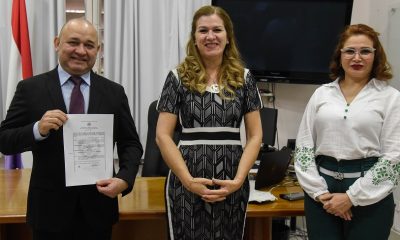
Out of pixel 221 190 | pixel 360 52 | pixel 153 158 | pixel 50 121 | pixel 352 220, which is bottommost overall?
pixel 153 158

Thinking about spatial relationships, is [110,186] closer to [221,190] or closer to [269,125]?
[221,190]

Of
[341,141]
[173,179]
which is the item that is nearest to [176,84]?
[173,179]

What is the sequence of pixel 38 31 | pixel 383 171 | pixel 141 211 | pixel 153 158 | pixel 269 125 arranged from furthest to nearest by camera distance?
pixel 38 31 < pixel 269 125 < pixel 153 158 < pixel 141 211 < pixel 383 171

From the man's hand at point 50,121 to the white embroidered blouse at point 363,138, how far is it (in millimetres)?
1039

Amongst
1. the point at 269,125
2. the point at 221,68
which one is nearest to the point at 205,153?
the point at 221,68

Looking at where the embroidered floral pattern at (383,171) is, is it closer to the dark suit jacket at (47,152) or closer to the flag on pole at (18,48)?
the dark suit jacket at (47,152)

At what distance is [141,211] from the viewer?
197 centimetres

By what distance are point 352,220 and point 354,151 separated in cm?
29

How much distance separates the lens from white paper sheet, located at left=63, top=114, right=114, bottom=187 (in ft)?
4.99

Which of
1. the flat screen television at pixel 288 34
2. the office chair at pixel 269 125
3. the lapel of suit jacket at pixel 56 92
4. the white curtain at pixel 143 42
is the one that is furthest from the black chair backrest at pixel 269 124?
the lapel of suit jacket at pixel 56 92

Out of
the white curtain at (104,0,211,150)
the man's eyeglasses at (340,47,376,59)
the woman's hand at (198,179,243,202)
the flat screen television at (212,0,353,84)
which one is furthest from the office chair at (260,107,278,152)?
the woman's hand at (198,179,243,202)

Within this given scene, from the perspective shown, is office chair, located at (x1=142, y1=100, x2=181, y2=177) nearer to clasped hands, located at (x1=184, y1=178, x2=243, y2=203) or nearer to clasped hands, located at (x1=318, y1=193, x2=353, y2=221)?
clasped hands, located at (x1=184, y1=178, x2=243, y2=203)

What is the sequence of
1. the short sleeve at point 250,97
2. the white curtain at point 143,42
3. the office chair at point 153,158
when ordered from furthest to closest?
the white curtain at point 143,42, the office chair at point 153,158, the short sleeve at point 250,97

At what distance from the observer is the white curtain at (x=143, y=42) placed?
3445mm
